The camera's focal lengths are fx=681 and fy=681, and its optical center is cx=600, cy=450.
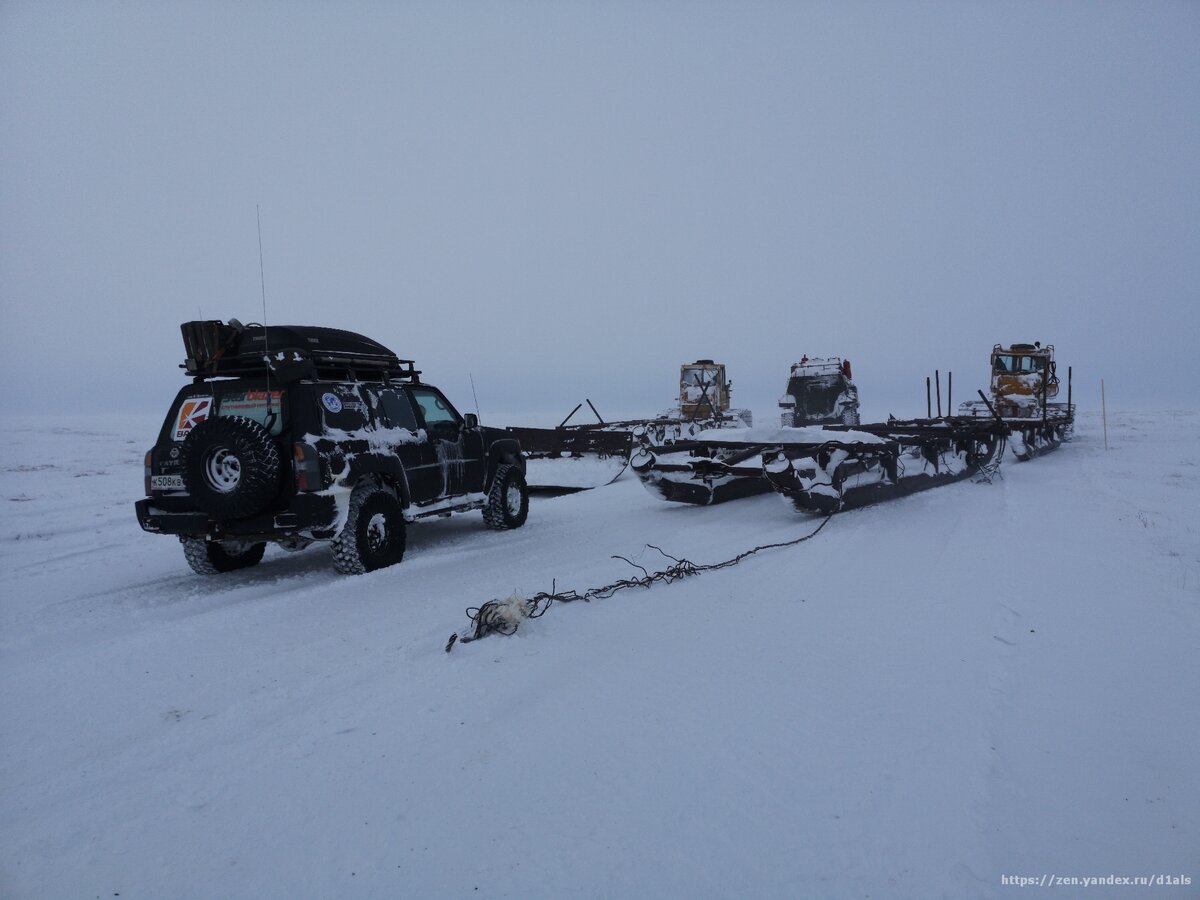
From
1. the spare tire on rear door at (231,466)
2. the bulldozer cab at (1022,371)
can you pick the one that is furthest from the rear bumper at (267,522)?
the bulldozer cab at (1022,371)

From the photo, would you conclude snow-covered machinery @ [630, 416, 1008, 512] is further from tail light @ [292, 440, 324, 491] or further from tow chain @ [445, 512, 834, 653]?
tail light @ [292, 440, 324, 491]

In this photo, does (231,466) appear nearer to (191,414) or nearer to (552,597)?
(191,414)

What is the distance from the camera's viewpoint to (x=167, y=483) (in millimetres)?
6016

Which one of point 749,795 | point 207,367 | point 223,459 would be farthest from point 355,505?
point 749,795

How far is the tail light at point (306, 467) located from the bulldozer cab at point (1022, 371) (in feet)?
74.2

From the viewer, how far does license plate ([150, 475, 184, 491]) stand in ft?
19.6

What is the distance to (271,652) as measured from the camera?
13.6ft

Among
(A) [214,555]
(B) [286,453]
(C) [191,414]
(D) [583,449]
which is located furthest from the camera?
(D) [583,449]

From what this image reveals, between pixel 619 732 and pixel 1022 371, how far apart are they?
24.0 meters

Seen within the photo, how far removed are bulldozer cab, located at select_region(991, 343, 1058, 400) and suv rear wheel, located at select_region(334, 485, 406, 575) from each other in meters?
21.8

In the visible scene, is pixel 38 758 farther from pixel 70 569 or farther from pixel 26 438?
pixel 26 438

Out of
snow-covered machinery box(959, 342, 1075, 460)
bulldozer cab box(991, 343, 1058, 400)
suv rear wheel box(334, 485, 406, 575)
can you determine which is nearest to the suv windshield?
suv rear wheel box(334, 485, 406, 575)

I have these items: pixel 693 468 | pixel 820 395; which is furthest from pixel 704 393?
pixel 693 468

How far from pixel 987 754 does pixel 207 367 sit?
649cm
